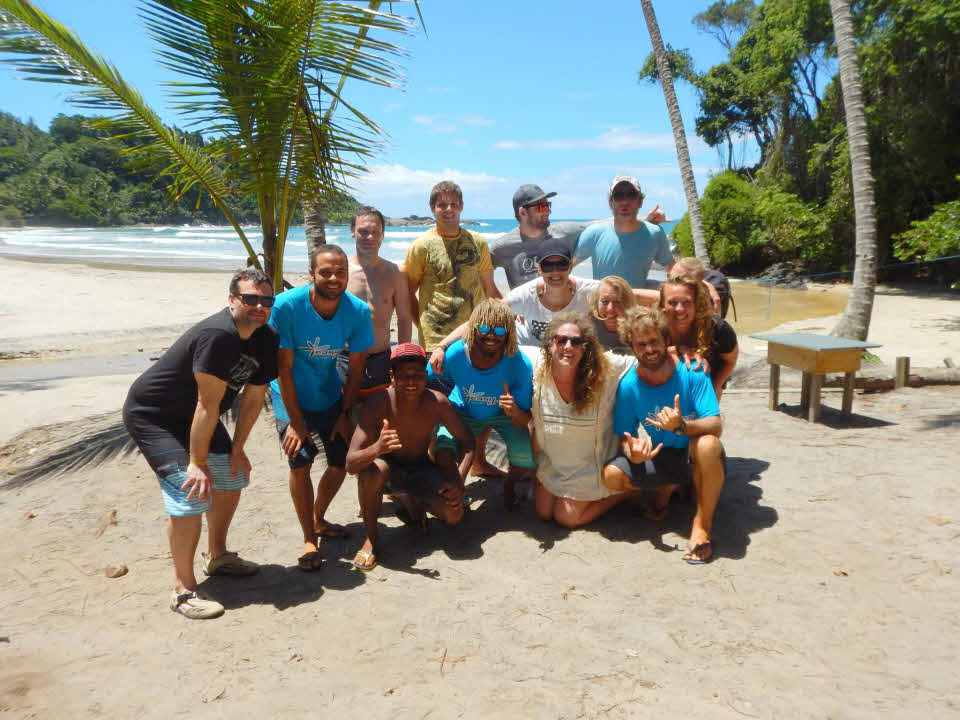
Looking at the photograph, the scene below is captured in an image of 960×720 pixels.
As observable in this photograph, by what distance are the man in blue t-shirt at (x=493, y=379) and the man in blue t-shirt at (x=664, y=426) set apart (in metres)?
0.63

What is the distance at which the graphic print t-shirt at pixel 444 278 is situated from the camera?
5.27 meters

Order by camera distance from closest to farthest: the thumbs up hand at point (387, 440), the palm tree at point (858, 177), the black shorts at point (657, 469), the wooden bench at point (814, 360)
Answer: the thumbs up hand at point (387, 440), the black shorts at point (657, 469), the wooden bench at point (814, 360), the palm tree at point (858, 177)

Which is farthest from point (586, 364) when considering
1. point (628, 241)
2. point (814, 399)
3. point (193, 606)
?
point (814, 399)

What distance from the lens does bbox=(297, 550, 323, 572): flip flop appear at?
400cm

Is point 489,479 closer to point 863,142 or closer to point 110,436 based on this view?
point 110,436

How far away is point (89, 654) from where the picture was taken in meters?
3.23

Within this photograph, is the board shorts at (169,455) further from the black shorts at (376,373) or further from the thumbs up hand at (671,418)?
the thumbs up hand at (671,418)

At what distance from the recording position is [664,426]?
3828mm

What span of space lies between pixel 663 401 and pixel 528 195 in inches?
92.0

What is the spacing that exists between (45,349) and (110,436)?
770cm

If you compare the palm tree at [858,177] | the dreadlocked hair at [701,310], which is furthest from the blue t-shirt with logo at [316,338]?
the palm tree at [858,177]

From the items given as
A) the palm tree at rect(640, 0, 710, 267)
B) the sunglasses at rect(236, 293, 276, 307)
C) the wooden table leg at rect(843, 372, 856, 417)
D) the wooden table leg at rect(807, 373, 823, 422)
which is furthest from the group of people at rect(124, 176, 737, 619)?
the palm tree at rect(640, 0, 710, 267)

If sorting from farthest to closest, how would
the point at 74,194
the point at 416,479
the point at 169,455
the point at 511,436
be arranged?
1. the point at 74,194
2. the point at 511,436
3. the point at 416,479
4. the point at 169,455

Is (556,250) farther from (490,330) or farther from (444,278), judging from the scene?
(444,278)
